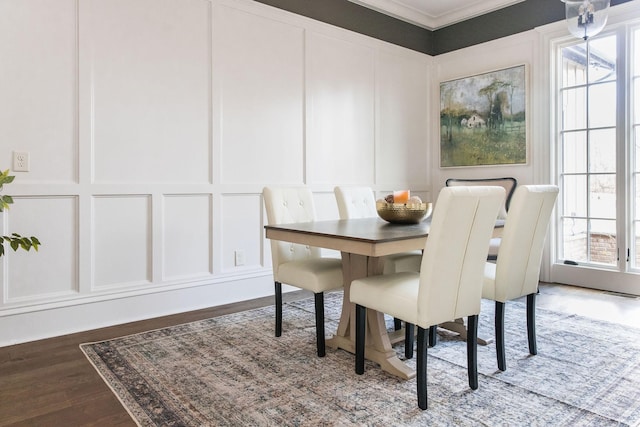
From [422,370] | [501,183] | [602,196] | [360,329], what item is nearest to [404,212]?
[360,329]

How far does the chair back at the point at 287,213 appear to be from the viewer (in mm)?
2781

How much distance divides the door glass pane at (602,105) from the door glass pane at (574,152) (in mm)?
155

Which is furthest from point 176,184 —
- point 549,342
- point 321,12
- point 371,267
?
point 549,342

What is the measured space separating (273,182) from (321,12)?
1716mm

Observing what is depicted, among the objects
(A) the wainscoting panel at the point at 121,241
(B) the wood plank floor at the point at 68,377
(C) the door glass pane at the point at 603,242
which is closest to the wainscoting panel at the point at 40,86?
(A) the wainscoting panel at the point at 121,241

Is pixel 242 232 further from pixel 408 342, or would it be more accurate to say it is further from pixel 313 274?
pixel 408 342

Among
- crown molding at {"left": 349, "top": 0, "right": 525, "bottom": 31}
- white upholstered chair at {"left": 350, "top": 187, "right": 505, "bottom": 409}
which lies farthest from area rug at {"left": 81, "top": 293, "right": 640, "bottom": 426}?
crown molding at {"left": 349, "top": 0, "right": 525, "bottom": 31}

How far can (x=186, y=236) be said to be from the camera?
11.1 ft

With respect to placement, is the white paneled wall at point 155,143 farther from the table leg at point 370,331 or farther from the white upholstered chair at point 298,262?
the table leg at point 370,331

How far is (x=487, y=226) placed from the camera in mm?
1926

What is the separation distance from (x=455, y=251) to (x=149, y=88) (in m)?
2.48

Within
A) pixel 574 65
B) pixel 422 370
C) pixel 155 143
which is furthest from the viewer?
pixel 574 65

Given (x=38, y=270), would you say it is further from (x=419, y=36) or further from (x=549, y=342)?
(x=419, y=36)

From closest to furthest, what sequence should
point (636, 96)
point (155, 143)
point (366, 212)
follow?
point (155, 143), point (366, 212), point (636, 96)
